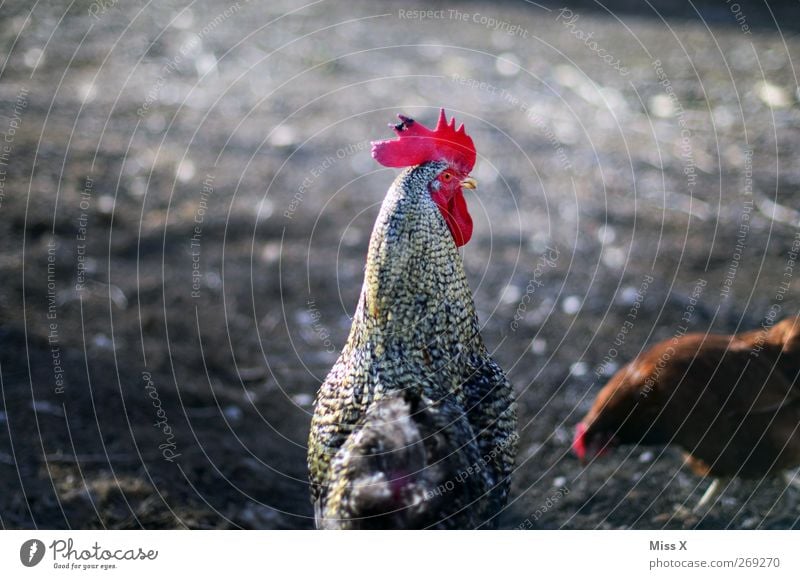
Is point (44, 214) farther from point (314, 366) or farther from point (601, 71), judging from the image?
point (601, 71)

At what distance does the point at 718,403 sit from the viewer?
2.46 meters

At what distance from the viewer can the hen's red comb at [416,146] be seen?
6.68 feet

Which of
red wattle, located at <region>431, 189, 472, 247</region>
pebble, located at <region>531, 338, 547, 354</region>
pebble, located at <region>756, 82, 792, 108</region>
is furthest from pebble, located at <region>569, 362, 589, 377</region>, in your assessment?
pebble, located at <region>756, 82, 792, 108</region>

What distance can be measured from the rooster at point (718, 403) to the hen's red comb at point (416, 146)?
992 mm

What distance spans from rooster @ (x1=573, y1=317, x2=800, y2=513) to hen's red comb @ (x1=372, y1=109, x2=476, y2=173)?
0.99 meters

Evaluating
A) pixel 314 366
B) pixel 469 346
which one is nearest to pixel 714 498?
pixel 469 346

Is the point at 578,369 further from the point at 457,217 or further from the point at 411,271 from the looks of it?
the point at 411,271

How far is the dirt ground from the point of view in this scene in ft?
8.75

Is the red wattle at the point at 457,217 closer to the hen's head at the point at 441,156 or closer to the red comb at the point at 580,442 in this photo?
the hen's head at the point at 441,156

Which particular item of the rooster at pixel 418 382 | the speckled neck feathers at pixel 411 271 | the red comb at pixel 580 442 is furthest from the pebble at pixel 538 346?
the speckled neck feathers at pixel 411 271

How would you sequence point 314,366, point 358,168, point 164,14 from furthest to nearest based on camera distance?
point 164,14, point 358,168, point 314,366
